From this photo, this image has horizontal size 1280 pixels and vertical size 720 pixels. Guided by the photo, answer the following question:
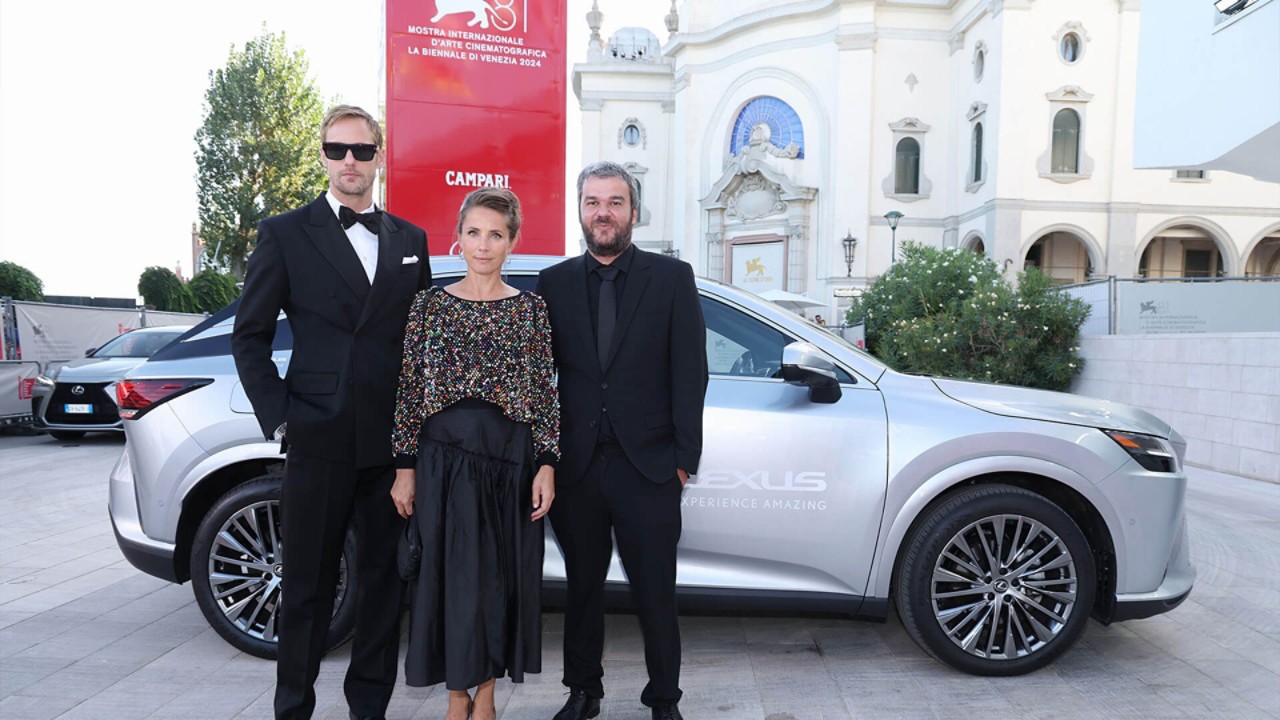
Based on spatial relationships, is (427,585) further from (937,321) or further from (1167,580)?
(937,321)

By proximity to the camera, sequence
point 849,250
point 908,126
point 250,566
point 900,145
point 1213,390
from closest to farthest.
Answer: point 250,566 < point 1213,390 < point 849,250 < point 908,126 < point 900,145

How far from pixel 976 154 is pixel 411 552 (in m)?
31.3

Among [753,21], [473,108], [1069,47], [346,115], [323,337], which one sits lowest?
[323,337]

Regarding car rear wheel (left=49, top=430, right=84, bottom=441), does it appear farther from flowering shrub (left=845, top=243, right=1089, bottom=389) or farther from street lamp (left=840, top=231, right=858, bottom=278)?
street lamp (left=840, top=231, right=858, bottom=278)

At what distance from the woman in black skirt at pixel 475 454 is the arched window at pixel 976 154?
30486 millimetres

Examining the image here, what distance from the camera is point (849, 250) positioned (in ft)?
107

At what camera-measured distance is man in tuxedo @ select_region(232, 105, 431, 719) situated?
109 inches

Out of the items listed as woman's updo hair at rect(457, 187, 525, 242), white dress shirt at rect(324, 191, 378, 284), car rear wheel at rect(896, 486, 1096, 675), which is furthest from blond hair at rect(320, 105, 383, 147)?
car rear wheel at rect(896, 486, 1096, 675)

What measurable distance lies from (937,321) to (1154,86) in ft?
14.8

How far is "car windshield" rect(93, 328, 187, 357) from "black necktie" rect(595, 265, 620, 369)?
10448 mm

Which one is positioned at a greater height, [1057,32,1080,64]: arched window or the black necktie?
[1057,32,1080,64]: arched window

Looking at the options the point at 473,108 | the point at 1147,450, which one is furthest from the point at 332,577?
the point at 473,108

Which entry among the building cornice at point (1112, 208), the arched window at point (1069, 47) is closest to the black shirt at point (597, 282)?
the building cornice at point (1112, 208)

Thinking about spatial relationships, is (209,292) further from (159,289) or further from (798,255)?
(798,255)
